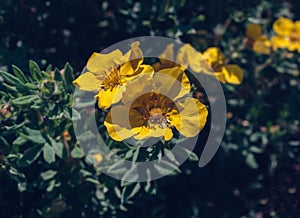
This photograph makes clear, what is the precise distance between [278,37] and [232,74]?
642mm

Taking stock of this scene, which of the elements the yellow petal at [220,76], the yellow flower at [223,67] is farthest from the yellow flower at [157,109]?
the yellow flower at [223,67]

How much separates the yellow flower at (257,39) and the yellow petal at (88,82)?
4.36 feet

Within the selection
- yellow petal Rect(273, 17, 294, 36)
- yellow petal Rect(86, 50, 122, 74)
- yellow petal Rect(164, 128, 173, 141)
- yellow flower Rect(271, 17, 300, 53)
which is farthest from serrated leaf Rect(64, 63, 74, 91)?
yellow petal Rect(273, 17, 294, 36)

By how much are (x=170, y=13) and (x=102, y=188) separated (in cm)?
106

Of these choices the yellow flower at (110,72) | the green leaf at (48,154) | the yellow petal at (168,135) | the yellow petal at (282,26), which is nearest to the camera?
the yellow petal at (168,135)

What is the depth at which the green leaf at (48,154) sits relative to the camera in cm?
243

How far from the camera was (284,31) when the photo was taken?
336cm

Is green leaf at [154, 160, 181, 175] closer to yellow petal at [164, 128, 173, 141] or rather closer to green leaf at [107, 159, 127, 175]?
green leaf at [107, 159, 127, 175]

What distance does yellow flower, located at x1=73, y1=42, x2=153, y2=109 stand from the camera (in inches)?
81.9

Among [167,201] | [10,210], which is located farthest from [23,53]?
[167,201]

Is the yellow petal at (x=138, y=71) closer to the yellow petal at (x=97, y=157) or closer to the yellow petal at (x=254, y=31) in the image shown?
the yellow petal at (x=97, y=157)

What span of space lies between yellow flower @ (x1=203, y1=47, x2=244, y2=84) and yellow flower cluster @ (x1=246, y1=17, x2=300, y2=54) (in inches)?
14.5

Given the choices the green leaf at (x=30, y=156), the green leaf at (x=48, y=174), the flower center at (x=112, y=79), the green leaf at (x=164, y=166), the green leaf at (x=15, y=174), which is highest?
the flower center at (x=112, y=79)

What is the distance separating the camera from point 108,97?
2.06 meters
